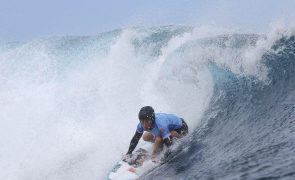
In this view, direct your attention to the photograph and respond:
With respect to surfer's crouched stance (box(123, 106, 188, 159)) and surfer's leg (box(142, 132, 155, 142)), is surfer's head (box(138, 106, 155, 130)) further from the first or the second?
surfer's leg (box(142, 132, 155, 142))

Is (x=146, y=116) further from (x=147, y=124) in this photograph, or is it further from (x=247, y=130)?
(x=247, y=130)

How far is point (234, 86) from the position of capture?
432 inches

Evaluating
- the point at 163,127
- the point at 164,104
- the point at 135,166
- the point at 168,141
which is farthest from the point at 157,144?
the point at 164,104

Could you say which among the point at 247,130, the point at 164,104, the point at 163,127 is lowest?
the point at 247,130

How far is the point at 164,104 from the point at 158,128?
4748 millimetres

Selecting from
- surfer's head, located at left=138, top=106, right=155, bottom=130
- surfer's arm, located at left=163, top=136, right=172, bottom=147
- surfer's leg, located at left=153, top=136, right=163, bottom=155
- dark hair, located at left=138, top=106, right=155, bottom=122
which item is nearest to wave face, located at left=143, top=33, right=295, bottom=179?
surfer's arm, located at left=163, top=136, right=172, bottom=147

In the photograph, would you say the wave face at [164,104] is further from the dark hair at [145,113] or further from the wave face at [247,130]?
the dark hair at [145,113]

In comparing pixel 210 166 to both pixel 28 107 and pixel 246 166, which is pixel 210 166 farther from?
pixel 28 107

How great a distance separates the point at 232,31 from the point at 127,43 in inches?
170

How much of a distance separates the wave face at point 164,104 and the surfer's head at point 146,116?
28.9 inches

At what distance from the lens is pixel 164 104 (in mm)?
12344

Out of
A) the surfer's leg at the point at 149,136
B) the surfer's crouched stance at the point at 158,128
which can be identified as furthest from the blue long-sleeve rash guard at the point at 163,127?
the surfer's leg at the point at 149,136

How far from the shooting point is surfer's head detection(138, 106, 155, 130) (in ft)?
23.5

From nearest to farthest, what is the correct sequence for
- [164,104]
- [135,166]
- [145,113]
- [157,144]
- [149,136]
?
[145,113], [157,144], [135,166], [149,136], [164,104]
